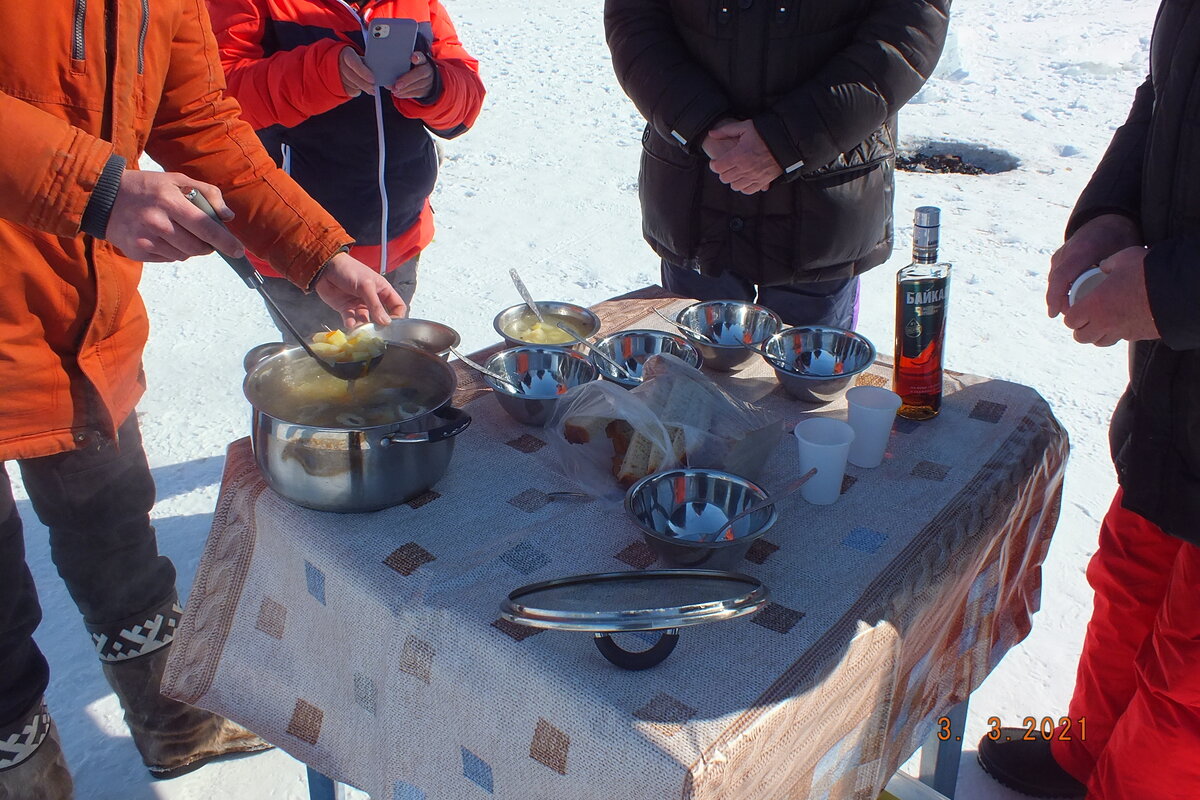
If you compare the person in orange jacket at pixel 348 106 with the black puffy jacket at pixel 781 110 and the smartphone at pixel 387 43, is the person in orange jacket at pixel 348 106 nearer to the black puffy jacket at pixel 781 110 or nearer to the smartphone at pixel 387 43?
the smartphone at pixel 387 43

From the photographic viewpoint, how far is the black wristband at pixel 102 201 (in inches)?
50.5

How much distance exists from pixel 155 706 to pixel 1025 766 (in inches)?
72.0

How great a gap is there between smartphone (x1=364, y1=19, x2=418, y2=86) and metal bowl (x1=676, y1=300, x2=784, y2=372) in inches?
38.1

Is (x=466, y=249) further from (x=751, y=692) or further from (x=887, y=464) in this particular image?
(x=751, y=692)

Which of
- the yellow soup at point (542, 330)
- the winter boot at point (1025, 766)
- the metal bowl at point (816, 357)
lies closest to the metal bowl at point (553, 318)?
the yellow soup at point (542, 330)

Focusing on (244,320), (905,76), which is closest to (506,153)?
(244,320)

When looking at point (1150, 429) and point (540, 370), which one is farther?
point (540, 370)

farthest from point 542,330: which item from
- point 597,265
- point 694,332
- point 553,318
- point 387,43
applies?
point 597,265

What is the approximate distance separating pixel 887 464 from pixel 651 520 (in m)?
0.46

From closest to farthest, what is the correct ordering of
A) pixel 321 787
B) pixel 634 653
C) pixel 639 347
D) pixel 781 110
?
pixel 634 653 → pixel 321 787 → pixel 639 347 → pixel 781 110

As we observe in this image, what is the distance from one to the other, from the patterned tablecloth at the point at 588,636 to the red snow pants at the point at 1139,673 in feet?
0.55

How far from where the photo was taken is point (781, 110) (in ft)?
6.63

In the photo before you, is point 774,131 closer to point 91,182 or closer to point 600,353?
point 600,353

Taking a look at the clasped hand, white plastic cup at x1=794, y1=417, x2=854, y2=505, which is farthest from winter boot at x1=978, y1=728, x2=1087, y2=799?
the clasped hand
